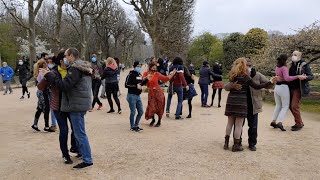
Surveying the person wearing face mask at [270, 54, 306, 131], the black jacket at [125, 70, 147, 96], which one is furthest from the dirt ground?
the black jacket at [125, 70, 147, 96]

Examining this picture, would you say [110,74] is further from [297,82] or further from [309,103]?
[309,103]

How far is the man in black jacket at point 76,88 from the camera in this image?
5531 millimetres

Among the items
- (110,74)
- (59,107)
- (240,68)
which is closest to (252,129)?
(240,68)

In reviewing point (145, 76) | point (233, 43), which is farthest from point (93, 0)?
point (145, 76)

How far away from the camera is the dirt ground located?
18.9 feet

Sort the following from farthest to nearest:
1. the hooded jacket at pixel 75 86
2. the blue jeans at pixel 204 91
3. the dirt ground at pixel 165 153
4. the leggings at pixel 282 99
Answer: the blue jeans at pixel 204 91, the leggings at pixel 282 99, the dirt ground at pixel 165 153, the hooded jacket at pixel 75 86

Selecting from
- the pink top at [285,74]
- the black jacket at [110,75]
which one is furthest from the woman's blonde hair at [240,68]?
the black jacket at [110,75]

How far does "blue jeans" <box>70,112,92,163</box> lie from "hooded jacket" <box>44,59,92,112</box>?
124 millimetres

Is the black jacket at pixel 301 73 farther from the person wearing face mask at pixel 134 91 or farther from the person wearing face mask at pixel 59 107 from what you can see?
the person wearing face mask at pixel 59 107

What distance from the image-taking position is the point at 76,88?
224 inches

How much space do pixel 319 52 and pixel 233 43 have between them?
19.9 m

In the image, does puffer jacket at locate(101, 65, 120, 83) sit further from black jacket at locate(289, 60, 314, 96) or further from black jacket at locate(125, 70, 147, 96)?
black jacket at locate(289, 60, 314, 96)

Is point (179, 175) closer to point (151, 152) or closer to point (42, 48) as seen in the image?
point (151, 152)

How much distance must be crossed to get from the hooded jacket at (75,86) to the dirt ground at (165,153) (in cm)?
103
